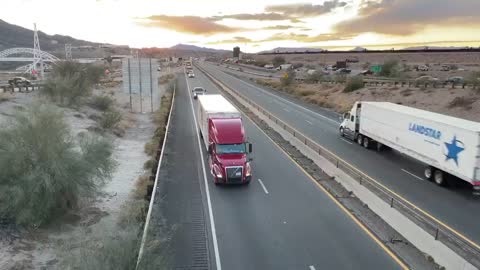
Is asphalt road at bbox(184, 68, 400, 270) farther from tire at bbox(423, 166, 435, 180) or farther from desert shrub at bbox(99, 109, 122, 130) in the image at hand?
desert shrub at bbox(99, 109, 122, 130)

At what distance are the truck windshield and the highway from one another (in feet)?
5.69

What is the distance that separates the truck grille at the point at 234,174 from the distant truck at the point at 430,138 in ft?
32.5

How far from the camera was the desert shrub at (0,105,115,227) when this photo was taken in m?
15.1

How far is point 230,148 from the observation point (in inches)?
853

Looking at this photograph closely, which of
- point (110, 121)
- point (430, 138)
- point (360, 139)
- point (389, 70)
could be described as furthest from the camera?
point (389, 70)

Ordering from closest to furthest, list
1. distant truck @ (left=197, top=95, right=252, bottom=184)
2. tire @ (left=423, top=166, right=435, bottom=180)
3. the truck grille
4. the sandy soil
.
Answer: the sandy soil < the truck grille < distant truck @ (left=197, top=95, right=252, bottom=184) < tire @ (left=423, top=166, right=435, bottom=180)

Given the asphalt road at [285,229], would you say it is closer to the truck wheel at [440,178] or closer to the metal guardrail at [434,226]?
the metal guardrail at [434,226]

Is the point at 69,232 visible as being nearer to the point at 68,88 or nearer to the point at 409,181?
the point at 409,181

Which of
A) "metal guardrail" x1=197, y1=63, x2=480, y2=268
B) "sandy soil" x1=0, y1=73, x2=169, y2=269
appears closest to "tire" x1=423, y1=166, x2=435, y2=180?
"metal guardrail" x1=197, y1=63, x2=480, y2=268

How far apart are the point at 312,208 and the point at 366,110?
1501cm

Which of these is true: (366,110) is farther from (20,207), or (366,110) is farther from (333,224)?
(20,207)

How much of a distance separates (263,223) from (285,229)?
97 centimetres

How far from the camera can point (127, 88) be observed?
4962 cm

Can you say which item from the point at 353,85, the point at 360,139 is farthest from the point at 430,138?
the point at 353,85
